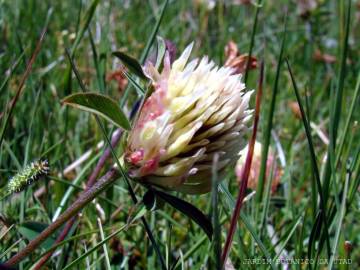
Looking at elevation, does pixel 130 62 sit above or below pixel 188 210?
above

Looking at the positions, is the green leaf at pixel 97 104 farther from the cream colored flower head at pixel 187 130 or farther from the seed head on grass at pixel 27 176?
the seed head on grass at pixel 27 176

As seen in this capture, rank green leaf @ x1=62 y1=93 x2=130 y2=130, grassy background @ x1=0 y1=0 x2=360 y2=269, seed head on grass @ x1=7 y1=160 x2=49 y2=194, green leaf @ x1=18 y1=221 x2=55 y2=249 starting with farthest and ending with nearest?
grassy background @ x1=0 y1=0 x2=360 y2=269, green leaf @ x1=18 y1=221 x2=55 y2=249, seed head on grass @ x1=7 y1=160 x2=49 y2=194, green leaf @ x1=62 y1=93 x2=130 y2=130

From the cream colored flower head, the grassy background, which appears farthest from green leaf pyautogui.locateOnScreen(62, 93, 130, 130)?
the grassy background

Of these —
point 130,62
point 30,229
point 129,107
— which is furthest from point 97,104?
point 129,107

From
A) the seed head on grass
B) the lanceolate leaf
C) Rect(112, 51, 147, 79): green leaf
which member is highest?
Rect(112, 51, 147, 79): green leaf

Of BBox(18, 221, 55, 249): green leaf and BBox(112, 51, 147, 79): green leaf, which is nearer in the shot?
BBox(112, 51, 147, 79): green leaf

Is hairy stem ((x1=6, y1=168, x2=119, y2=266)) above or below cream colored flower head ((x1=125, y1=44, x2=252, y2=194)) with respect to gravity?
below

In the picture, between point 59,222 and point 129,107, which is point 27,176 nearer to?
point 59,222

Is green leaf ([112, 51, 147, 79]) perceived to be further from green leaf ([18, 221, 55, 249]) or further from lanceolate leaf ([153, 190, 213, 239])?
green leaf ([18, 221, 55, 249])
